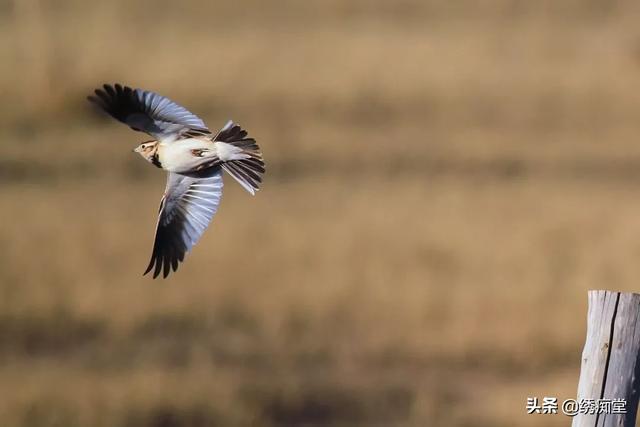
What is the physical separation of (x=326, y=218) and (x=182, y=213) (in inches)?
220

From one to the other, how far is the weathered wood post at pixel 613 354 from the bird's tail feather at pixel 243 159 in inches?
40.3

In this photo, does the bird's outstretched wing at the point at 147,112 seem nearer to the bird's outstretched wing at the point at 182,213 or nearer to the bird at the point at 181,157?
the bird at the point at 181,157

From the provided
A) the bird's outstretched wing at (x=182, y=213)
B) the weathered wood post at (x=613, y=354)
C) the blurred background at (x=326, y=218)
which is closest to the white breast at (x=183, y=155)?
the bird's outstretched wing at (x=182, y=213)

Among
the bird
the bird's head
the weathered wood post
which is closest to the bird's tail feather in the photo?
the bird

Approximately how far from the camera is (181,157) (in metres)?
4.05

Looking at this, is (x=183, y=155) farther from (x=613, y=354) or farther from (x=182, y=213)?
(x=613, y=354)

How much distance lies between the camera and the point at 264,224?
950 cm

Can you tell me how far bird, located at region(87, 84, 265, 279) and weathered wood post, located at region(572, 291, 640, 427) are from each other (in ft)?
3.37

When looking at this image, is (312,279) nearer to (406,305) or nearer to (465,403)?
(406,305)

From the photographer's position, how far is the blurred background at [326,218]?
7852 mm

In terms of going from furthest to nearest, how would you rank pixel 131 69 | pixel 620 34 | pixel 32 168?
pixel 620 34, pixel 131 69, pixel 32 168

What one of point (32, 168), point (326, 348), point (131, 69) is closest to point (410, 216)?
point (326, 348)

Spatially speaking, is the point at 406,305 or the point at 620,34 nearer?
the point at 406,305

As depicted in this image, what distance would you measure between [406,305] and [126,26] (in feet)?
23.8
